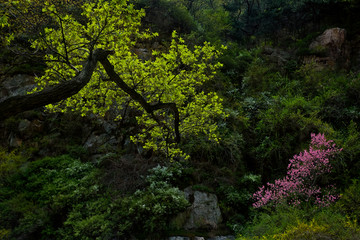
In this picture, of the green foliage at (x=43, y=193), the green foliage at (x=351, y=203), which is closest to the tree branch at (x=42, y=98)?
the green foliage at (x=43, y=193)

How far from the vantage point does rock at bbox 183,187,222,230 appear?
6057mm

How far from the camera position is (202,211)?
6375mm

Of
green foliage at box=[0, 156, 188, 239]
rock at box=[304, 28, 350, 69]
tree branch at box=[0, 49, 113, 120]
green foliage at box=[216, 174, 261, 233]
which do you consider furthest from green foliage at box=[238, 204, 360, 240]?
rock at box=[304, 28, 350, 69]

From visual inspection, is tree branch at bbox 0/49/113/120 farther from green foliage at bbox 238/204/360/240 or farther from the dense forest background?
green foliage at bbox 238/204/360/240

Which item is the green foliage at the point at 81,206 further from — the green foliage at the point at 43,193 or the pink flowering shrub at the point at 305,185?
the pink flowering shrub at the point at 305,185

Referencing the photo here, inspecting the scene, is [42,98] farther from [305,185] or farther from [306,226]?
[305,185]

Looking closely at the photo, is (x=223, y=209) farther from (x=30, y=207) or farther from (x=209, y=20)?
(x=209, y=20)

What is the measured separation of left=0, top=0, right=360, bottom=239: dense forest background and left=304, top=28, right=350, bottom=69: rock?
77 mm

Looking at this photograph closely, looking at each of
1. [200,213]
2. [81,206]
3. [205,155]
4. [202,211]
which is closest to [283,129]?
[205,155]

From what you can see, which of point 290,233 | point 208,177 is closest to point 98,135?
point 208,177

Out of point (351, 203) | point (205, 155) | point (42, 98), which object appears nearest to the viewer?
point (42, 98)

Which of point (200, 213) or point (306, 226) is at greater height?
point (306, 226)

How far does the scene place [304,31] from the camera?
1504 cm

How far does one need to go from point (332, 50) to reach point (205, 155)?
10.9m
